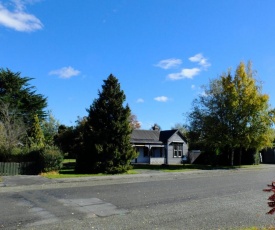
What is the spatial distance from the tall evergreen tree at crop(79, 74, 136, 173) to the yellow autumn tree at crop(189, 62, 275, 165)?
12544 millimetres

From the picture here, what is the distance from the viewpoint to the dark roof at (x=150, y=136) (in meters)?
45.8

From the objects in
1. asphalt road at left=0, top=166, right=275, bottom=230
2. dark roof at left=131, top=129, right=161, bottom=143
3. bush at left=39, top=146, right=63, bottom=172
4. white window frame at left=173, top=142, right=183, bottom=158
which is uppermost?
dark roof at left=131, top=129, right=161, bottom=143

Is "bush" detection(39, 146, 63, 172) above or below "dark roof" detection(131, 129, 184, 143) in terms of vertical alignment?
below

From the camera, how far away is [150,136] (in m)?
47.9

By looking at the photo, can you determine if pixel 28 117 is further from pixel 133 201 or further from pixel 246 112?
pixel 133 201

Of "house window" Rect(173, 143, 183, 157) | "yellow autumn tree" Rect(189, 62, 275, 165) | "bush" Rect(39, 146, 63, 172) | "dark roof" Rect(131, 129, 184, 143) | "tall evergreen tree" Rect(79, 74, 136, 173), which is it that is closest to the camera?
"bush" Rect(39, 146, 63, 172)

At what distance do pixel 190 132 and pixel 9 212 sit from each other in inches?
1146

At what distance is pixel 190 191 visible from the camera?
15.0 meters

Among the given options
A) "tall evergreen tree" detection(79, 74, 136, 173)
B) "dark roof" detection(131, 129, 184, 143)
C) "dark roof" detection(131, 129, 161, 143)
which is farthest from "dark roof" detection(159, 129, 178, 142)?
"tall evergreen tree" detection(79, 74, 136, 173)

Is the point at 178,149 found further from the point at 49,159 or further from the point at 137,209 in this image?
the point at 137,209

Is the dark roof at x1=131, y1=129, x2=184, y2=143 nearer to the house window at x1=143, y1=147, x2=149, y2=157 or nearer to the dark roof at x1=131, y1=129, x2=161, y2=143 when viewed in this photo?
the dark roof at x1=131, y1=129, x2=161, y2=143

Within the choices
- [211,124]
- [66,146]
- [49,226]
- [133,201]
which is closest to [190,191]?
[133,201]

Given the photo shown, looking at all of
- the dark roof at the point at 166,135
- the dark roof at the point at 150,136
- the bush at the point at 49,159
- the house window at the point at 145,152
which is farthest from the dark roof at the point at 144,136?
the bush at the point at 49,159

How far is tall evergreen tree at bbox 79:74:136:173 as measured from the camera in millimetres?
25172
